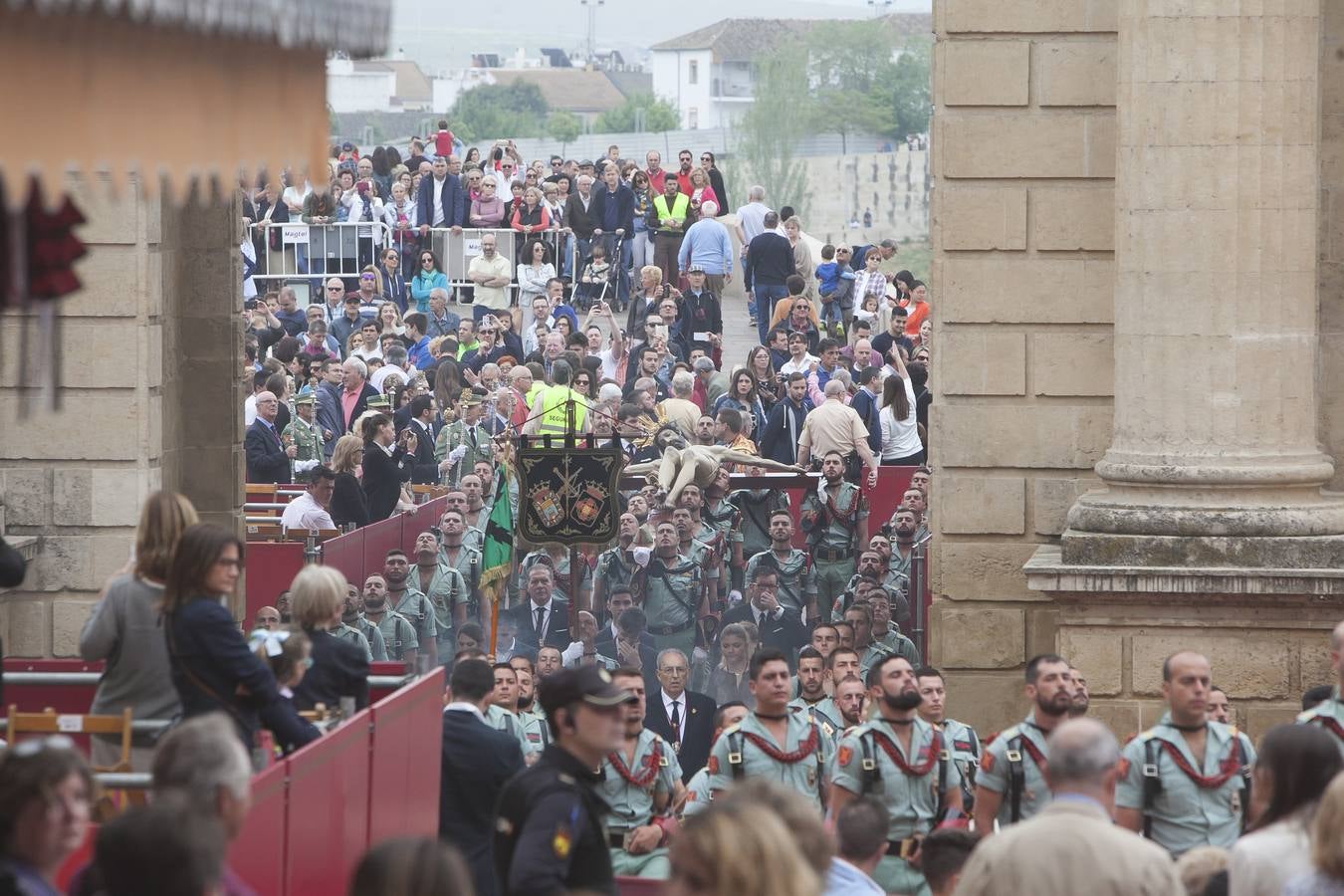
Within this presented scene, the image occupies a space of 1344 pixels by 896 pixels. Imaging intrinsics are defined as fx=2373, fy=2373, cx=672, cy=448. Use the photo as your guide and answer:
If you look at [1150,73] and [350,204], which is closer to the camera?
[1150,73]

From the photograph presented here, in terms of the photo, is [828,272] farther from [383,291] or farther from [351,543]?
[351,543]

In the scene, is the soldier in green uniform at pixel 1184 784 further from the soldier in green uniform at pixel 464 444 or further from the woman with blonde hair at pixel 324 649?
the soldier in green uniform at pixel 464 444

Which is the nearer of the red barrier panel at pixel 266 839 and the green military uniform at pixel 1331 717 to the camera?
the red barrier panel at pixel 266 839

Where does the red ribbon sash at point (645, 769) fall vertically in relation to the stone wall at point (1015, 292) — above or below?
below

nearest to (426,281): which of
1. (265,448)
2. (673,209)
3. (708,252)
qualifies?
(673,209)

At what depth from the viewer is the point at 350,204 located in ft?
111

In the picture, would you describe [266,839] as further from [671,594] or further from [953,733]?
[671,594]

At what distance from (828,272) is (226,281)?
15950 mm

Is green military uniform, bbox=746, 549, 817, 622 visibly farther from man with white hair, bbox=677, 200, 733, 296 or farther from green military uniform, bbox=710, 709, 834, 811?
man with white hair, bbox=677, 200, 733, 296

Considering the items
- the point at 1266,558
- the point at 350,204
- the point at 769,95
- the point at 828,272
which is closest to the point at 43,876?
the point at 1266,558

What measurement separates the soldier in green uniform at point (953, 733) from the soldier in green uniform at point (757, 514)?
8.46 m

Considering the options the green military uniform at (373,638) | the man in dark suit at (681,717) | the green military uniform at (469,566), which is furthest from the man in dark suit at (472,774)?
the green military uniform at (469,566)

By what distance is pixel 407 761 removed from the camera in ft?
A: 31.3

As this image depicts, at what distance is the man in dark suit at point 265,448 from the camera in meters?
21.6
